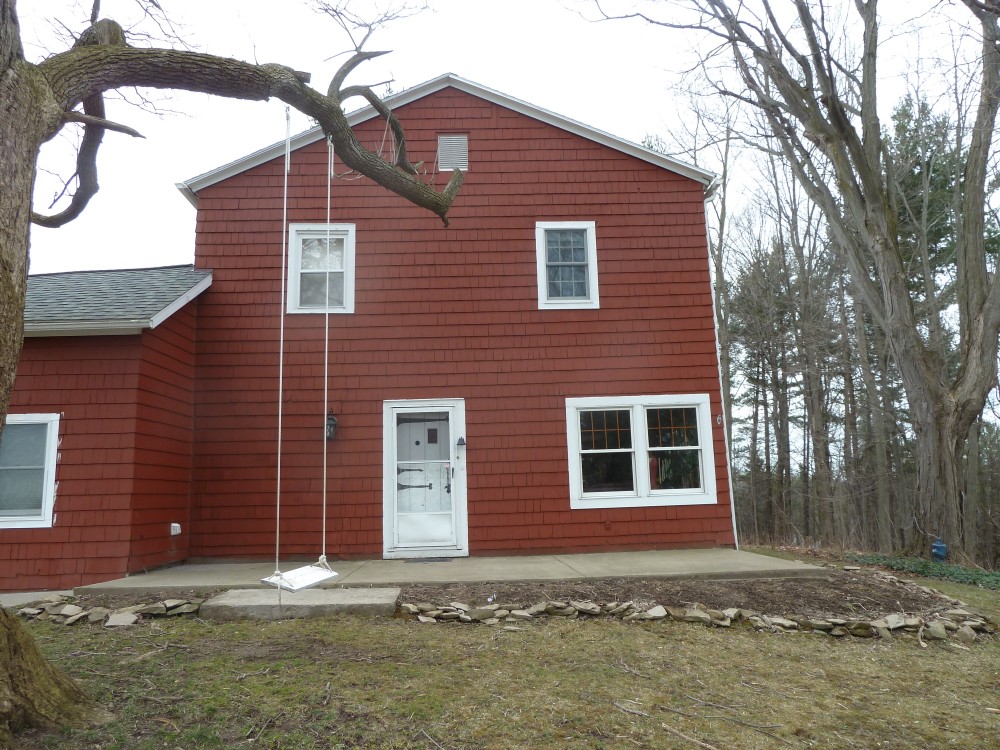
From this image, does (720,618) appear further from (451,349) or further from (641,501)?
(451,349)

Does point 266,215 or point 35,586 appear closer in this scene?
point 35,586

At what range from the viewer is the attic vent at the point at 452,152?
9547 millimetres

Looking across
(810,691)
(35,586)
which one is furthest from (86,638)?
(810,691)

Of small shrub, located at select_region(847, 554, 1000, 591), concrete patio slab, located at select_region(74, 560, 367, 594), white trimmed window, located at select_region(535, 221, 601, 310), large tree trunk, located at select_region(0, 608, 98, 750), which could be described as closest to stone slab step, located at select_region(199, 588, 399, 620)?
concrete patio slab, located at select_region(74, 560, 367, 594)

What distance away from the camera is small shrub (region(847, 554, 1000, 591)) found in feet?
25.0

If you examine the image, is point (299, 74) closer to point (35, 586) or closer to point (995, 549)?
point (35, 586)

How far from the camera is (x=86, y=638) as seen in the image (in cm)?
510

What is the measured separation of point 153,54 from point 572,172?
6.16m

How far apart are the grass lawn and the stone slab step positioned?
0.14 metres

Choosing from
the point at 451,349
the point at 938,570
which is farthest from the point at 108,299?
the point at 938,570

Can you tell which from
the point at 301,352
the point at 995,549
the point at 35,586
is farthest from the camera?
the point at 995,549

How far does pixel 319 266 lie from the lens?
9180mm

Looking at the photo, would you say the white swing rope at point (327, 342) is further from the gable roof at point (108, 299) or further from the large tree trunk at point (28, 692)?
the large tree trunk at point (28, 692)

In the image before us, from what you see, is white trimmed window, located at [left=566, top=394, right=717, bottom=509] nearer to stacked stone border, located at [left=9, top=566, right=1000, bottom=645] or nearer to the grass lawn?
stacked stone border, located at [left=9, top=566, right=1000, bottom=645]
